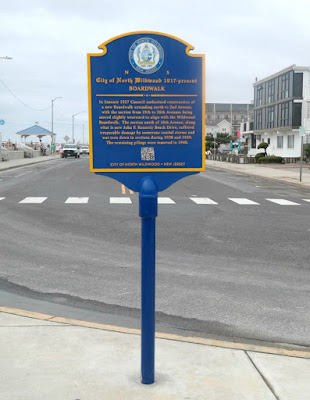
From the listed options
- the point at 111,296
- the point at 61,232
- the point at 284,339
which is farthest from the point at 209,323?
the point at 61,232

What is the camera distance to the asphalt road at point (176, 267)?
5.72 m

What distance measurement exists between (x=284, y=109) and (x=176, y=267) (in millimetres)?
56997

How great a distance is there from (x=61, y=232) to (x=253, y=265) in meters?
4.50

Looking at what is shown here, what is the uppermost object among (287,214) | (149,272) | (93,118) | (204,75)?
(204,75)

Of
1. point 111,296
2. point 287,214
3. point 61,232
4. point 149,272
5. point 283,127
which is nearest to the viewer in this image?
point 149,272

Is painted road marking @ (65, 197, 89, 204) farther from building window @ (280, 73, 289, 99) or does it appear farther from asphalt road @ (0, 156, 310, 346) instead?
building window @ (280, 73, 289, 99)

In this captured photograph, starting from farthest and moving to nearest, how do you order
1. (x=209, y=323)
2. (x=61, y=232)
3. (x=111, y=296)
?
(x=61, y=232)
(x=111, y=296)
(x=209, y=323)

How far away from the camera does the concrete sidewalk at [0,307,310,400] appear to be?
3.69m

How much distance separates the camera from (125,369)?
13.4 feet

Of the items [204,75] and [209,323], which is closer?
[204,75]

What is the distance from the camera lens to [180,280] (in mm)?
7234

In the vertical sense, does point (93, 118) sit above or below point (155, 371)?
above

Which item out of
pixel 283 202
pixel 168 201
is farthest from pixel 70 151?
pixel 283 202

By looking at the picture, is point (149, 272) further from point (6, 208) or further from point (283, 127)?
point (283, 127)
